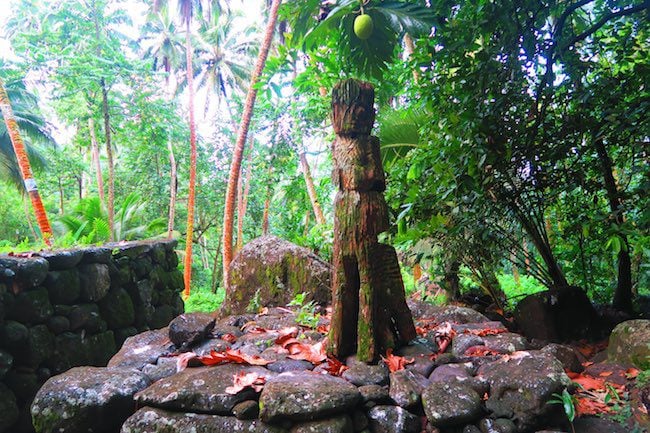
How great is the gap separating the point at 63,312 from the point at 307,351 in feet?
12.9

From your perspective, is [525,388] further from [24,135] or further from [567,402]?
[24,135]

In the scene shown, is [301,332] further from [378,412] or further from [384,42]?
[384,42]

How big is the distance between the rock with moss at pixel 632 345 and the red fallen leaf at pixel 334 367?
1.95 metres

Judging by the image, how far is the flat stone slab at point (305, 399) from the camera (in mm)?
2238

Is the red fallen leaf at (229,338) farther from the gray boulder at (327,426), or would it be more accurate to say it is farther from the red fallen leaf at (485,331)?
the red fallen leaf at (485,331)

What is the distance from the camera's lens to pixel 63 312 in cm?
547

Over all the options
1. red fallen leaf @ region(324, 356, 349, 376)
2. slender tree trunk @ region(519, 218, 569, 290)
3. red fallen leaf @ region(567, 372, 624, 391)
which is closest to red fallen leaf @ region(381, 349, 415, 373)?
red fallen leaf @ region(324, 356, 349, 376)

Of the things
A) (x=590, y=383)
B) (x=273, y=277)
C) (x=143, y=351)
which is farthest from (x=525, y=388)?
(x=273, y=277)

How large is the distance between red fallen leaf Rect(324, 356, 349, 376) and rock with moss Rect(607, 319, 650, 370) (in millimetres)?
1951

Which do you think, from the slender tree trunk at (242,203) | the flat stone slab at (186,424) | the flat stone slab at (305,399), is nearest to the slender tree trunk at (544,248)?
the flat stone slab at (305,399)

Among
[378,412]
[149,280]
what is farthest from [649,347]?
[149,280]

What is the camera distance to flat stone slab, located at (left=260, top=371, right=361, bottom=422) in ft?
7.34

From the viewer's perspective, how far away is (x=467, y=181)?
3.04m

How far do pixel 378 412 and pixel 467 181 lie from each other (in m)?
1.65
